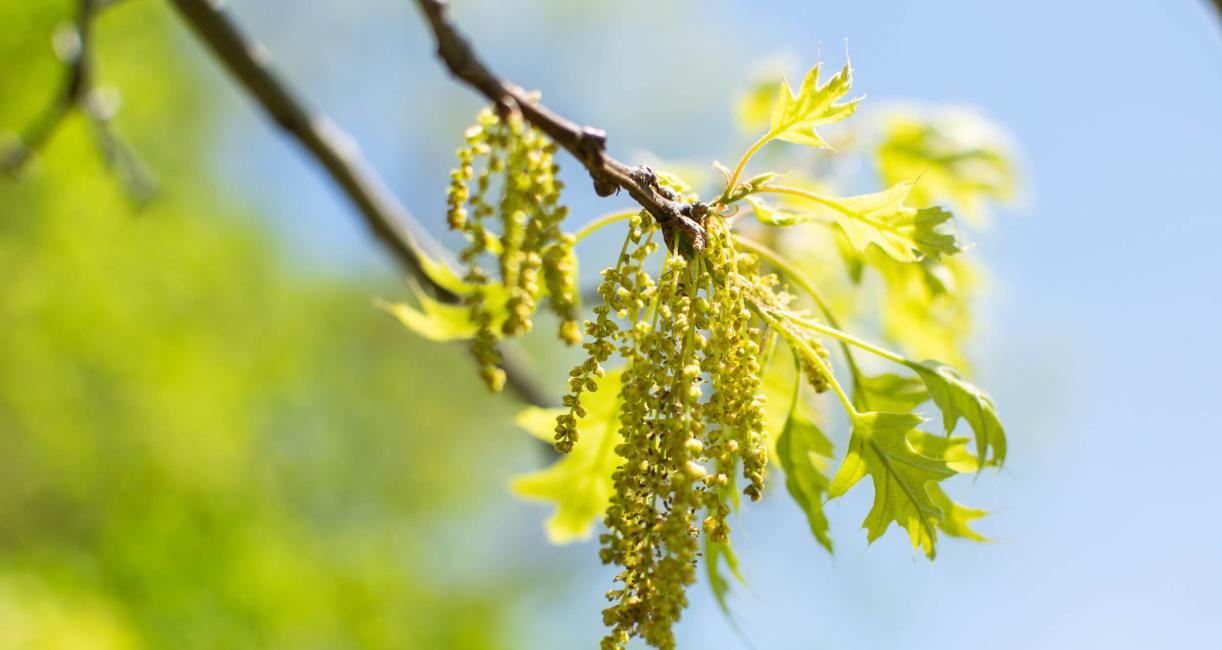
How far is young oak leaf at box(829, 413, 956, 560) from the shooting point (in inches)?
53.6

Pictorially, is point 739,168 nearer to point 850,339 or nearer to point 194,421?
point 850,339

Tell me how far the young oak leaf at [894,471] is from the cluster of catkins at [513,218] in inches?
18.4

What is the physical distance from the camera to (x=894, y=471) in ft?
4.51

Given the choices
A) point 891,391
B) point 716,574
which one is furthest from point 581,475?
point 891,391

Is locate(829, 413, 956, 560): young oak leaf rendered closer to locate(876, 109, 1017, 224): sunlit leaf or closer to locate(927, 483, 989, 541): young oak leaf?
locate(927, 483, 989, 541): young oak leaf

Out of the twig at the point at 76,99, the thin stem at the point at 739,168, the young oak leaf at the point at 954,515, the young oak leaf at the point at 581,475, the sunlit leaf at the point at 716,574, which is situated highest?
the twig at the point at 76,99

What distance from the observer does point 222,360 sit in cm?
1202

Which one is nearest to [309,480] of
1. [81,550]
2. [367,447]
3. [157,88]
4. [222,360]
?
[367,447]

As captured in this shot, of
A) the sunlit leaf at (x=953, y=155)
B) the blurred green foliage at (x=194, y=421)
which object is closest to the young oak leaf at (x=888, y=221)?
the sunlit leaf at (x=953, y=155)

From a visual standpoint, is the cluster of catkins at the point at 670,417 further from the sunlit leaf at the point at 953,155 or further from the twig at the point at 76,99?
the twig at the point at 76,99

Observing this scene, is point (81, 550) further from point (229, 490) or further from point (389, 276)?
point (389, 276)

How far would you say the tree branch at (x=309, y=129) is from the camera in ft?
8.42

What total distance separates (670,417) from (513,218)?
0.30 m

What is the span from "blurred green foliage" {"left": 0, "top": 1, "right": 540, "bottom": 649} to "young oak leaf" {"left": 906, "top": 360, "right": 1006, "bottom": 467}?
805cm
